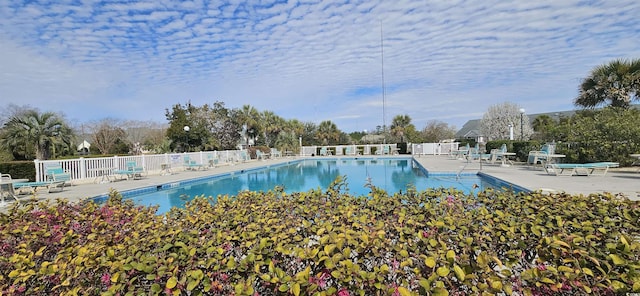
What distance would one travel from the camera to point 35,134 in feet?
50.4

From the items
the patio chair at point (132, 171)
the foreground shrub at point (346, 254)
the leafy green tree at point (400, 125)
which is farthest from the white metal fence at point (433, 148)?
the foreground shrub at point (346, 254)

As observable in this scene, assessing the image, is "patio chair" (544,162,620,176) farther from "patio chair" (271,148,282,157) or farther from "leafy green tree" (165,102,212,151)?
"patio chair" (271,148,282,157)

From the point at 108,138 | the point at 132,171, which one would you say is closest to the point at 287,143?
the point at 108,138

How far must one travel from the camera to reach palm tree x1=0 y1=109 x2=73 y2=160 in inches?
600

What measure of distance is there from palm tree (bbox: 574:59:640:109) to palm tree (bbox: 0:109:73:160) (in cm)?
2713

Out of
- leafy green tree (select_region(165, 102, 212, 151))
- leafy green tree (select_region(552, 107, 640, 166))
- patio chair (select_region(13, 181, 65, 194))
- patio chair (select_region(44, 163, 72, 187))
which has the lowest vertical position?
patio chair (select_region(13, 181, 65, 194))

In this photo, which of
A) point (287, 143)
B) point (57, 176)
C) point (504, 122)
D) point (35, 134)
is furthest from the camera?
point (504, 122)

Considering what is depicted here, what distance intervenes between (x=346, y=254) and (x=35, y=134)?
2019cm

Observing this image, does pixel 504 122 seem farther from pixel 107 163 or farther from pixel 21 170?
pixel 21 170

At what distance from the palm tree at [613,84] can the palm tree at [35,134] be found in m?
27.1

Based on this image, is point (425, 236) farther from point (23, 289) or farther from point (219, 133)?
point (219, 133)

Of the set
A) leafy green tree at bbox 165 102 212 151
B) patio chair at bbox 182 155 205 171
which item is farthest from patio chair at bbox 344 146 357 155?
patio chair at bbox 182 155 205 171

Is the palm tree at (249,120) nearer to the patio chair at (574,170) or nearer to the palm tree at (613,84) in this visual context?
the patio chair at (574,170)

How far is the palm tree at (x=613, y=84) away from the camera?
13.2m
